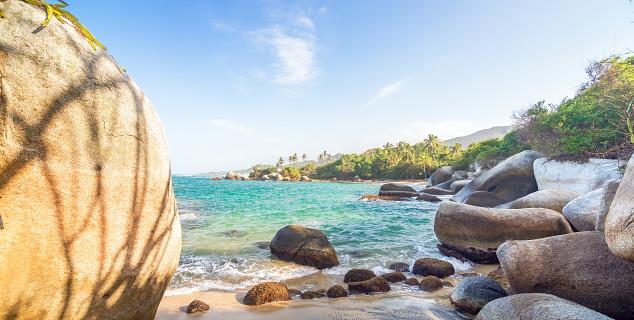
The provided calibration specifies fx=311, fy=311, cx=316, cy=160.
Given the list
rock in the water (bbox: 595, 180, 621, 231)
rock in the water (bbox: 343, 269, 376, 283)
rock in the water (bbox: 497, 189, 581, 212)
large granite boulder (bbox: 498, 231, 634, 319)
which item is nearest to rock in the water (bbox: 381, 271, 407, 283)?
rock in the water (bbox: 343, 269, 376, 283)

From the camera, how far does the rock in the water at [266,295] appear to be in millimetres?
5061

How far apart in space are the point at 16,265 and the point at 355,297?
4.59 metres

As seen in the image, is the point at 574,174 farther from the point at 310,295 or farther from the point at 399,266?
the point at 310,295

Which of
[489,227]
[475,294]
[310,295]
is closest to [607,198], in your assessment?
[475,294]

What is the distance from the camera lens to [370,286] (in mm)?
5727

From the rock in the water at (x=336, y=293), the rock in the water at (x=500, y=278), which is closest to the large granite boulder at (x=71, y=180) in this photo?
the rock in the water at (x=336, y=293)

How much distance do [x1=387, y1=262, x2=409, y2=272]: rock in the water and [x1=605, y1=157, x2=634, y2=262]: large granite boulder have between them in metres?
4.68

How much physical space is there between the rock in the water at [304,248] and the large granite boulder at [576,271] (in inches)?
160

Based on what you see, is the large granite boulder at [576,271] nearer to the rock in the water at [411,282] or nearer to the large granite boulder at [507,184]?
the rock in the water at [411,282]

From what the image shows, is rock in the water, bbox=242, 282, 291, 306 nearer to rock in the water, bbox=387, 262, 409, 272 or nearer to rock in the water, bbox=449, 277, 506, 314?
rock in the water, bbox=449, 277, 506, 314

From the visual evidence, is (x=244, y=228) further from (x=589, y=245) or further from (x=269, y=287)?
(x=589, y=245)

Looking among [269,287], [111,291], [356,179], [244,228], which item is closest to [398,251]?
[269,287]

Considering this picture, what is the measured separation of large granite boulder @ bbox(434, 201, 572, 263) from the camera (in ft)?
24.3

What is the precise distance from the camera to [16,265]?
2.11 m
